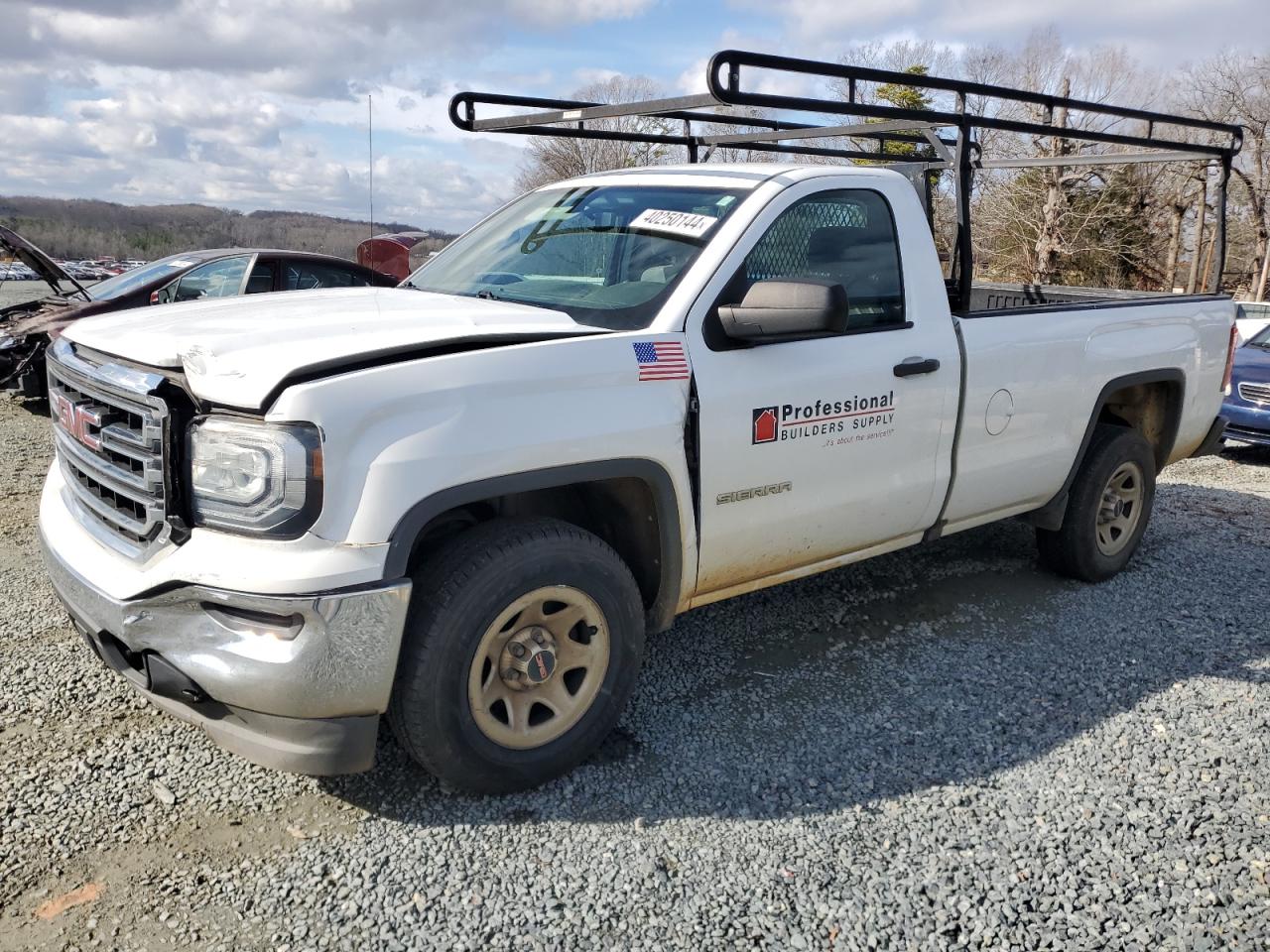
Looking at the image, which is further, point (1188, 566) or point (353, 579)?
point (1188, 566)

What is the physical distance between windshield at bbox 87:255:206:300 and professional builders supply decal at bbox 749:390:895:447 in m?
7.75

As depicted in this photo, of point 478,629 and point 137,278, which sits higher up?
point 137,278

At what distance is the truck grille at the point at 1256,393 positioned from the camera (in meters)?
9.15

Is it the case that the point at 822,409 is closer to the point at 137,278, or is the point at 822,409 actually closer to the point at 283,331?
the point at 283,331

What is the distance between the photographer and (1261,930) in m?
2.65

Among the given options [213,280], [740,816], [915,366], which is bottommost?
[740,816]

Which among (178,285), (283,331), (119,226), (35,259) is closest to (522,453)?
(283,331)

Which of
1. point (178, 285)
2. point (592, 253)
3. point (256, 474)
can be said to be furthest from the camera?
point (178, 285)

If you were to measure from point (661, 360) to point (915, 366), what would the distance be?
1.24 meters

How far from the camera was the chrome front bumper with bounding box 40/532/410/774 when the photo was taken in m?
2.59

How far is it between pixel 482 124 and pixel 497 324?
2.02 metres

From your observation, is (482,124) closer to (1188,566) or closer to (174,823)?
(174,823)

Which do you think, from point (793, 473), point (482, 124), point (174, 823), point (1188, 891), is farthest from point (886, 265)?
point (174, 823)

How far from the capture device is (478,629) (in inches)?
113
